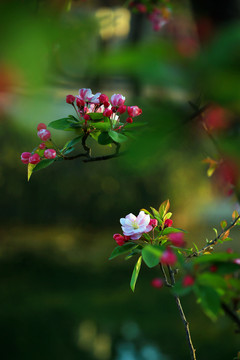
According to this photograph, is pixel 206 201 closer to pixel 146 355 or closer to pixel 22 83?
pixel 146 355

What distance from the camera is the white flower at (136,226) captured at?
0.95 meters

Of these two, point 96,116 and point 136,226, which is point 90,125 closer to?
point 96,116

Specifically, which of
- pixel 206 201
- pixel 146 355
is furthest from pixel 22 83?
pixel 206 201

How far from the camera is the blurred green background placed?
0.26 metres

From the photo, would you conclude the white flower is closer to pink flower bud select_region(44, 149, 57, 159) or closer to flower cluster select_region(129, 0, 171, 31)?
pink flower bud select_region(44, 149, 57, 159)

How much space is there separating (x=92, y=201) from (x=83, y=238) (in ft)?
1.36

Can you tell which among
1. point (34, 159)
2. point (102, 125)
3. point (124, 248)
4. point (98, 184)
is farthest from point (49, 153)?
point (98, 184)

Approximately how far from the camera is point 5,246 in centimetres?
496

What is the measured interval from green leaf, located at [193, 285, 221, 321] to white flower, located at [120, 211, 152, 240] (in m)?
0.42

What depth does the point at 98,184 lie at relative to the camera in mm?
5402

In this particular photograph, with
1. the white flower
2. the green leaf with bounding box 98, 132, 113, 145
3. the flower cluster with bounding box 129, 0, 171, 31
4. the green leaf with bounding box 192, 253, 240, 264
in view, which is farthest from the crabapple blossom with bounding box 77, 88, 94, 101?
the flower cluster with bounding box 129, 0, 171, 31

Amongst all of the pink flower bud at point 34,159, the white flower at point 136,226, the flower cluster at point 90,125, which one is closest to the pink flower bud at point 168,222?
the white flower at point 136,226

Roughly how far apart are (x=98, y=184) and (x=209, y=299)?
488cm

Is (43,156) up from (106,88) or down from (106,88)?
up
